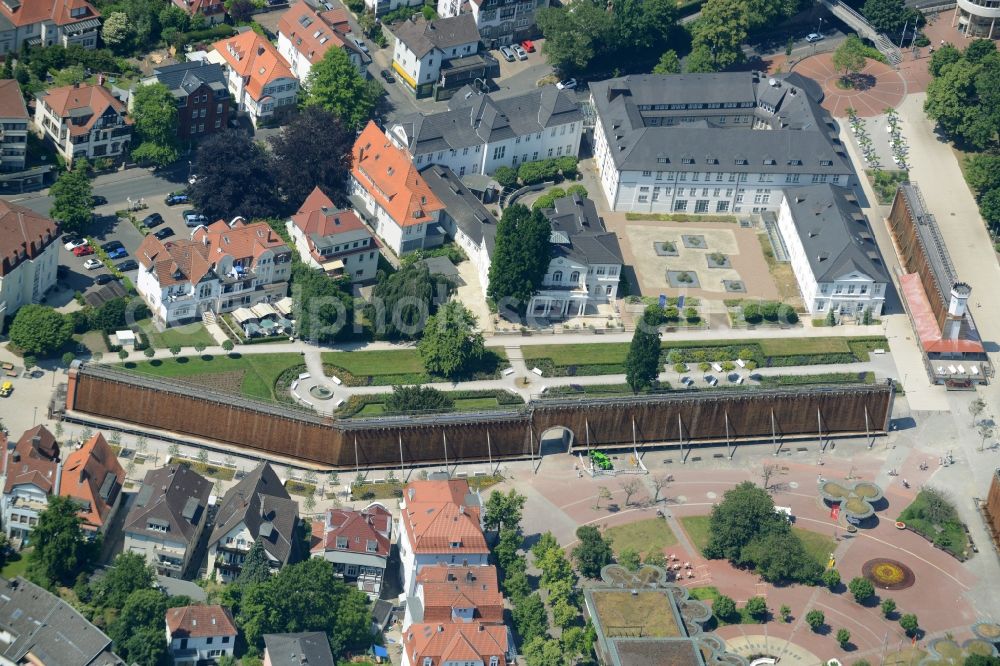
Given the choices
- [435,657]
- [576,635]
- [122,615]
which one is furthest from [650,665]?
[122,615]

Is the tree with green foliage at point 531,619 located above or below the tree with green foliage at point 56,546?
below

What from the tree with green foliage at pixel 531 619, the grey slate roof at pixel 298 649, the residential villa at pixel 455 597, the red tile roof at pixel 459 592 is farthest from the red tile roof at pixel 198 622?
the tree with green foliage at pixel 531 619

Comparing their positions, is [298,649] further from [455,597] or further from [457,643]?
[455,597]

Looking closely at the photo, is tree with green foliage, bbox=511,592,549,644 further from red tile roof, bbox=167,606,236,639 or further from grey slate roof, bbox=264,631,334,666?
red tile roof, bbox=167,606,236,639

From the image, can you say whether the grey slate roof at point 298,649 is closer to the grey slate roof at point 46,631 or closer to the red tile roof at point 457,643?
the red tile roof at point 457,643

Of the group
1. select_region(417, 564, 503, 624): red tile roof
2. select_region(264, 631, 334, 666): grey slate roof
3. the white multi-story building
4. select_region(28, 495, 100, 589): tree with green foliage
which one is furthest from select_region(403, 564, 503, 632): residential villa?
select_region(28, 495, 100, 589): tree with green foliage

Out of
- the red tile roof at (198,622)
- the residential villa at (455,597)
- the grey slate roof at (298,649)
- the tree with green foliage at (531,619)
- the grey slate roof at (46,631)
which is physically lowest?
the tree with green foliage at (531,619)
